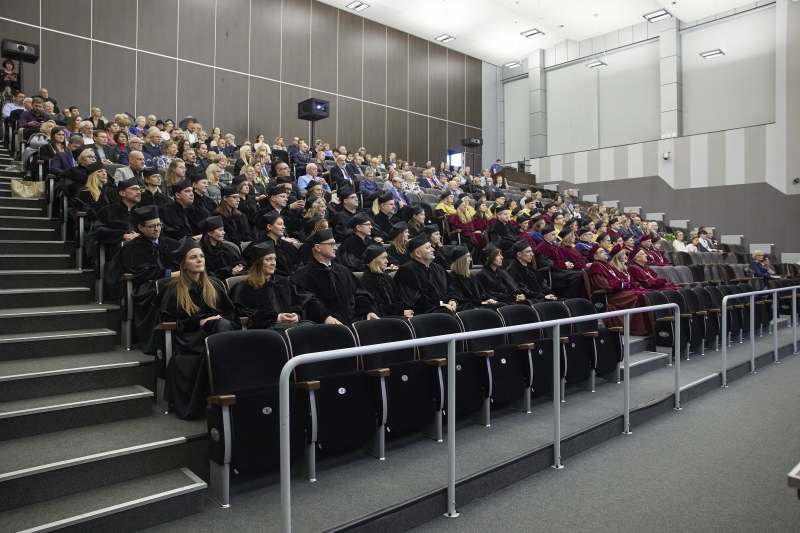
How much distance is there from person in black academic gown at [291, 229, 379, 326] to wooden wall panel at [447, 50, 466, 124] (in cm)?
1512

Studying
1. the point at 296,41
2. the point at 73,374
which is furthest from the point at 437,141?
the point at 73,374

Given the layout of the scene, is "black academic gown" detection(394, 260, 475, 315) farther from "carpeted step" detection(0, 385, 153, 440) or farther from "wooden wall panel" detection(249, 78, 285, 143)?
"wooden wall panel" detection(249, 78, 285, 143)

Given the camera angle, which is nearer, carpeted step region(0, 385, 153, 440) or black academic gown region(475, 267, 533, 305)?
carpeted step region(0, 385, 153, 440)

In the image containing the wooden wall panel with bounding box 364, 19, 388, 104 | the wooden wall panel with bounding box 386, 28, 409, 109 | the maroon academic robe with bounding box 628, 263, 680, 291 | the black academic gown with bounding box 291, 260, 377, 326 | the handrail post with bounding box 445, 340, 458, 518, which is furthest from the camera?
the wooden wall panel with bounding box 386, 28, 409, 109

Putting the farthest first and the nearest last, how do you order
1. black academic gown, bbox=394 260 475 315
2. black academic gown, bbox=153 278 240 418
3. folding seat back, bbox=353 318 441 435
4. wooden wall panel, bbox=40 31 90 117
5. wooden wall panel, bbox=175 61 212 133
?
wooden wall panel, bbox=175 61 212 133
wooden wall panel, bbox=40 31 90 117
black academic gown, bbox=394 260 475 315
folding seat back, bbox=353 318 441 435
black academic gown, bbox=153 278 240 418

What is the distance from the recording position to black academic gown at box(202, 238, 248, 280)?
512 centimetres

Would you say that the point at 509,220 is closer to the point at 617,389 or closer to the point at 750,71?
the point at 617,389

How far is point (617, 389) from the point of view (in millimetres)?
5152

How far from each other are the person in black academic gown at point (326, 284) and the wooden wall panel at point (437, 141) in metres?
14.0

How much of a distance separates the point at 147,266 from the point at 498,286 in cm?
393

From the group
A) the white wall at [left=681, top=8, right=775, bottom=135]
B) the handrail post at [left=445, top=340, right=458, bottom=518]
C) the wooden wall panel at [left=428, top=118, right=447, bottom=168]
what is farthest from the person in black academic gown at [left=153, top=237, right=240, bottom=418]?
the white wall at [left=681, top=8, right=775, bottom=135]

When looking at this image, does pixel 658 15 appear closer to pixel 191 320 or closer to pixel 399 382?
pixel 399 382

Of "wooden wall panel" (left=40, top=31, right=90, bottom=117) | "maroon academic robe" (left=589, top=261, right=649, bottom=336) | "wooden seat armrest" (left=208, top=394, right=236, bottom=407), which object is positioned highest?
"wooden wall panel" (left=40, top=31, right=90, bottom=117)

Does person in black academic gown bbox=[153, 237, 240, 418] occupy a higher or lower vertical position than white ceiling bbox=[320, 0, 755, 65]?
lower
